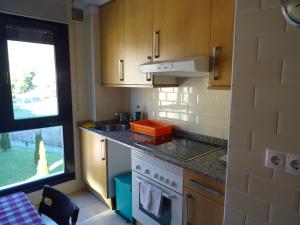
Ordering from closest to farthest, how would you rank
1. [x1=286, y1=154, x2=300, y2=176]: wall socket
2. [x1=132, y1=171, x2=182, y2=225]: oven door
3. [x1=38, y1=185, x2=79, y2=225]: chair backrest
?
[x1=286, y1=154, x2=300, y2=176]: wall socket < [x1=38, y1=185, x2=79, y2=225]: chair backrest < [x1=132, y1=171, x2=182, y2=225]: oven door

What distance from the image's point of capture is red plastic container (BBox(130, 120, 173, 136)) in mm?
2008

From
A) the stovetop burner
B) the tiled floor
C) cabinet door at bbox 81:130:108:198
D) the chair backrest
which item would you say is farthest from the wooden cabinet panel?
the chair backrest

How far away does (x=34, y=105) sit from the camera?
7.19ft

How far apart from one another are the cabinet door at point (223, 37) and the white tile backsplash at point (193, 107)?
345 mm

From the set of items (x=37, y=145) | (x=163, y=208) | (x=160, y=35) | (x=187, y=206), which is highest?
(x=160, y=35)

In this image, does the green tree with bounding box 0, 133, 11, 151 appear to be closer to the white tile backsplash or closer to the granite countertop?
the granite countertop

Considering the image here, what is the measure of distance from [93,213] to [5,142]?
114cm

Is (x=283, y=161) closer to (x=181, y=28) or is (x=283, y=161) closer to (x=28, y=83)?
(x=181, y=28)

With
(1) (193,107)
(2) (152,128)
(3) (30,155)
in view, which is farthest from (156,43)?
(3) (30,155)

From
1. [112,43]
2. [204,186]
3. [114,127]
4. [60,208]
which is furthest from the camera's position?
[114,127]

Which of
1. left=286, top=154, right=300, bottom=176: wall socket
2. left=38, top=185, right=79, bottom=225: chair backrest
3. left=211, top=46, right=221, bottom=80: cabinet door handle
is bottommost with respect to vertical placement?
left=38, top=185, right=79, bottom=225: chair backrest

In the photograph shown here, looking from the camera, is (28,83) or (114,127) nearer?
(28,83)

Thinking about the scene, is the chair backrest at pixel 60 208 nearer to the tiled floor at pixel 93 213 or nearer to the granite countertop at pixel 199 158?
the granite countertop at pixel 199 158

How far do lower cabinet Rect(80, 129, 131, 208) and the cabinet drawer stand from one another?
98 cm
